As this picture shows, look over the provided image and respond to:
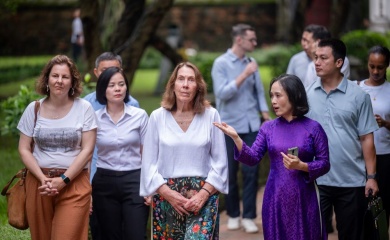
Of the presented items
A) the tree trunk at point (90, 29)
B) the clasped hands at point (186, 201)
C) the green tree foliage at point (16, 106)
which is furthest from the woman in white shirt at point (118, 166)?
the tree trunk at point (90, 29)

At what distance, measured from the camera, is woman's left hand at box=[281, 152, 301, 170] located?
6.57 metres

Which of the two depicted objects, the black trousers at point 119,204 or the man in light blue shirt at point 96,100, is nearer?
the black trousers at point 119,204

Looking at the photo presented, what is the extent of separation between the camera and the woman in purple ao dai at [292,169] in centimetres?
683

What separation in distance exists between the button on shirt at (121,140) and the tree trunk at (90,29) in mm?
5952

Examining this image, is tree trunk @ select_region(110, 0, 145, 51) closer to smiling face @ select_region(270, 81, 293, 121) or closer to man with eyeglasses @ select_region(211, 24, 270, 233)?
man with eyeglasses @ select_region(211, 24, 270, 233)

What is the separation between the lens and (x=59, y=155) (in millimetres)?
7031

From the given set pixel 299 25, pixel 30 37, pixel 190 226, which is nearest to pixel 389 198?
pixel 190 226

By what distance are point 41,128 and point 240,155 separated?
1484mm

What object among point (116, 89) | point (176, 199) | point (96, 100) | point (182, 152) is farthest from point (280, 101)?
point (96, 100)

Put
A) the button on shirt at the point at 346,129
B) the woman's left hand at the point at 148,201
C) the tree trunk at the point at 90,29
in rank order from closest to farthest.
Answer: the woman's left hand at the point at 148,201 < the button on shirt at the point at 346,129 < the tree trunk at the point at 90,29

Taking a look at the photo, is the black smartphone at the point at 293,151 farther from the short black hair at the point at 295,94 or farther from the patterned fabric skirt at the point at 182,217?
the patterned fabric skirt at the point at 182,217

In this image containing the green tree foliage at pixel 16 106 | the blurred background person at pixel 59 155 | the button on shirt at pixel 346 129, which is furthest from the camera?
the green tree foliage at pixel 16 106

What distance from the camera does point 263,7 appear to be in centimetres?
3688

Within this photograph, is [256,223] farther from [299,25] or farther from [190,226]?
[299,25]
